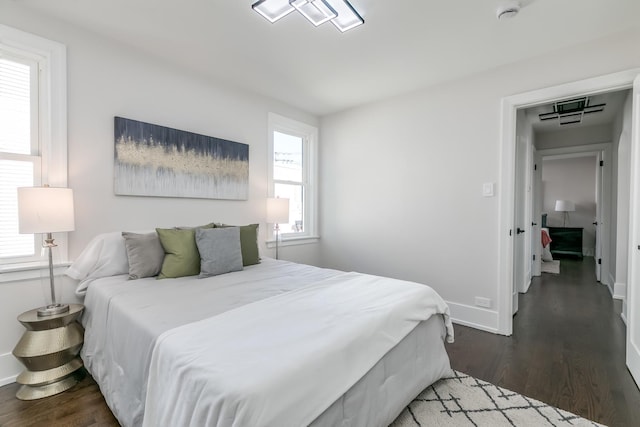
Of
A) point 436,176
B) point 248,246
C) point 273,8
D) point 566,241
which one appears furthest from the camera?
point 566,241

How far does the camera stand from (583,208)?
7.18 m

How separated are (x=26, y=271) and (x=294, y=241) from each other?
2528mm

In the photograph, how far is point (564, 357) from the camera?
7.48 feet

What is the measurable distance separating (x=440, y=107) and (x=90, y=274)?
3519 millimetres

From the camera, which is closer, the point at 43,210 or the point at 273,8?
the point at 43,210

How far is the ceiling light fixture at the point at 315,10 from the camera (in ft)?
5.98

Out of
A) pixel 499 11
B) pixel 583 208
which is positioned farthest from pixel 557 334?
pixel 583 208

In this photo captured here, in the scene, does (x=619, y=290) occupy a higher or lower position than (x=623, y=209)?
lower

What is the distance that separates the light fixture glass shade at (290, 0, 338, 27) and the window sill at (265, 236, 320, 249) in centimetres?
238

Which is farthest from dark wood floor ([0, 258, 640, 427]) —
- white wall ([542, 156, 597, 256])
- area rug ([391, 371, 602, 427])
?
white wall ([542, 156, 597, 256])

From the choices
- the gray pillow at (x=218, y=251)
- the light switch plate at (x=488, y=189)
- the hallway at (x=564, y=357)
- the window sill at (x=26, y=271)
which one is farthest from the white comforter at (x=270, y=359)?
the light switch plate at (x=488, y=189)

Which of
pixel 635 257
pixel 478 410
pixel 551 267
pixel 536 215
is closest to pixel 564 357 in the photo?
pixel 635 257

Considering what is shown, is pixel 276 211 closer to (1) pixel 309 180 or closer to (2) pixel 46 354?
(1) pixel 309 180

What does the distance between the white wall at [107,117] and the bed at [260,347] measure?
1.35 ft
